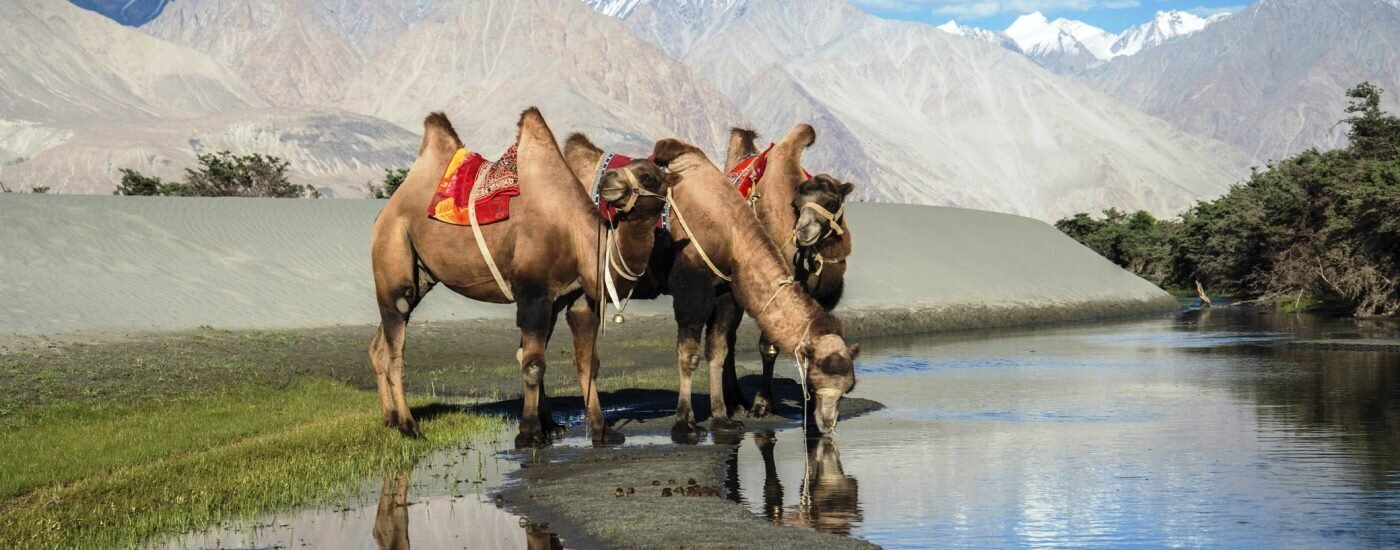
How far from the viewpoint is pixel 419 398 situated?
23.2 meters

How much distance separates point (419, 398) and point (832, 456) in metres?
9.20

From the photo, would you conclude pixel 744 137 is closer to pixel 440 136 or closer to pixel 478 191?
pixel 440 136

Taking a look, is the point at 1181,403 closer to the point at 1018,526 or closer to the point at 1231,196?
the point at 1018,526

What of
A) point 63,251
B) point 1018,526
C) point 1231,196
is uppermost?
point 1231,196

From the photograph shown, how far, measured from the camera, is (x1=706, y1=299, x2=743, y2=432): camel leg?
680 inches

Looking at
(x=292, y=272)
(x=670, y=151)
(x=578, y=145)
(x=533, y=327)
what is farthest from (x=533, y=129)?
(x=292, y=272)

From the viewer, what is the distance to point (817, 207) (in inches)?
658

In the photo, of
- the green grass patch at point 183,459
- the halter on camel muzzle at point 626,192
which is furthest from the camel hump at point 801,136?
the green grass patch at point 183,459

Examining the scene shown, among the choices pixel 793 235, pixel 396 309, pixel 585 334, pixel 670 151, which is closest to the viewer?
pixel 585 334

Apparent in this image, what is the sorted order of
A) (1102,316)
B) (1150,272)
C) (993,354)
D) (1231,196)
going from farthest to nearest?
(1150,272)
(1231,196)
(1102,316)
(993,354)

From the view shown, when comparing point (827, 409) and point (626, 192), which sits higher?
point (626, 192)

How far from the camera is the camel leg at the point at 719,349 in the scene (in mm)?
17281

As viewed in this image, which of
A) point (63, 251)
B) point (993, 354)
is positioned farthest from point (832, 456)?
point (63, 251)

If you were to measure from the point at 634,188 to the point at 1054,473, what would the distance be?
4872mm
